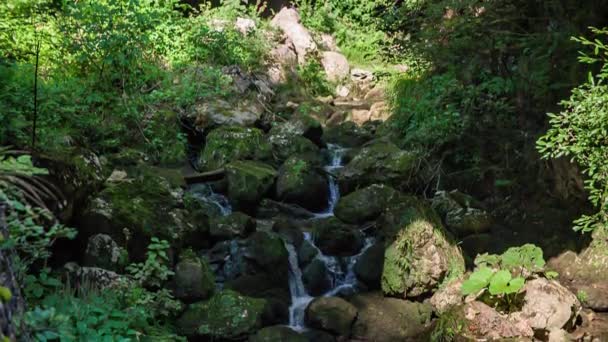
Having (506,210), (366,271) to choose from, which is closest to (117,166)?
(366,271)

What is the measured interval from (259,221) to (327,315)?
7.61 feet

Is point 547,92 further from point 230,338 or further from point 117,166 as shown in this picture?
point 117,166

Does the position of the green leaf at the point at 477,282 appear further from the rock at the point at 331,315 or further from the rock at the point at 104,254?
the rock at the point at 104,254

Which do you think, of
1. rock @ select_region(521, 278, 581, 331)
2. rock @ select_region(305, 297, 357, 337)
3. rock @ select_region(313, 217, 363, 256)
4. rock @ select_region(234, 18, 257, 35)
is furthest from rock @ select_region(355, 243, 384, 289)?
rock @ select_region(234, 18, 257, 35)

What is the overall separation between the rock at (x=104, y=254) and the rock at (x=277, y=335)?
1548mm

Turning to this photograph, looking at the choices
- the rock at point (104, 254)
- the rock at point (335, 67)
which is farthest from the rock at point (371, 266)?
the rock at point (335, 67)

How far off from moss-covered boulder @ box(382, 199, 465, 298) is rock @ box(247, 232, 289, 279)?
1263 mm

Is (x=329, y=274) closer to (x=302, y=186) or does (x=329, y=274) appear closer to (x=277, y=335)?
(x=277, y=335)

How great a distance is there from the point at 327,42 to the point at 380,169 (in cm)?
831

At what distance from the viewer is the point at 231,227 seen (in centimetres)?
749

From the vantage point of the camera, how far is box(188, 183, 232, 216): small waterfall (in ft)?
27.4

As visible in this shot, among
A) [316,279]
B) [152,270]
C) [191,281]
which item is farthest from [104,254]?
[316,279]

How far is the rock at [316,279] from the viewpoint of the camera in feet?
23.6

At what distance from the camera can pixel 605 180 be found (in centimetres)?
528
